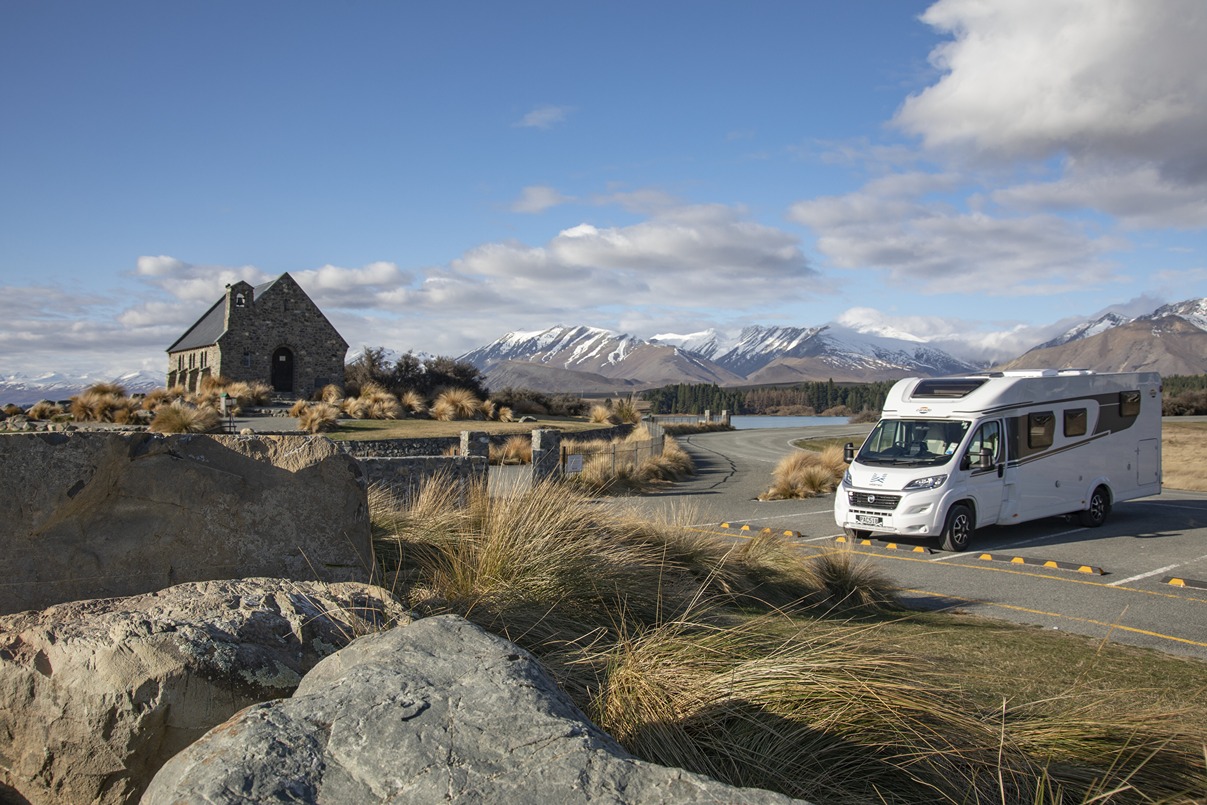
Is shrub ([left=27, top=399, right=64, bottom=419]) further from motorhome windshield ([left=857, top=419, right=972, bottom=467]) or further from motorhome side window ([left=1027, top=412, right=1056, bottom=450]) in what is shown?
motorhome side window ([left=1027, top=412, right=1056, bottom=450])

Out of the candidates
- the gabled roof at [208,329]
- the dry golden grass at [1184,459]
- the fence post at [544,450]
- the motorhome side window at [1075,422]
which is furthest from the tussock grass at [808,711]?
the gabled roof at [208,329]

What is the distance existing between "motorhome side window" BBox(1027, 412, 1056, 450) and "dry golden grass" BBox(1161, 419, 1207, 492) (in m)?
10.2

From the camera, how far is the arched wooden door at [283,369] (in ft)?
166

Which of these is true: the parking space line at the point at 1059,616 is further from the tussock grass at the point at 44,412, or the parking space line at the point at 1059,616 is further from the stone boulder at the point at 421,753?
the tussock grass at the point at 44,412

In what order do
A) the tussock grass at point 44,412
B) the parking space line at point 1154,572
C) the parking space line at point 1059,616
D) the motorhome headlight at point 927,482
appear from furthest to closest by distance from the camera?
1. the tussock grass at point 44,412
2. the motorhome headlight at point 927,482
3. the parking space line at point 1154,572
4. the parking space line at point 1059,616

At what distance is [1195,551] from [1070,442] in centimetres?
258

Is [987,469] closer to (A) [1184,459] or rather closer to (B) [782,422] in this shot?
(A) [1184,459]

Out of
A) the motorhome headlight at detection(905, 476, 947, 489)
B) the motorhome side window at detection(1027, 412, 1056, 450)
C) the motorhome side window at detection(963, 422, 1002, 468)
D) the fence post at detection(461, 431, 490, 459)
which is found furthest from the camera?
the fence post at detection(461, 431, 490, 459)

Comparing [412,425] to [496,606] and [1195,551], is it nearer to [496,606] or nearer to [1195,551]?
[1195,551]

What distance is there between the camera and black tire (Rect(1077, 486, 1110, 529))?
1595 centimetres

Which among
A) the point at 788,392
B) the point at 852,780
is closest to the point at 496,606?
the point at 852,780

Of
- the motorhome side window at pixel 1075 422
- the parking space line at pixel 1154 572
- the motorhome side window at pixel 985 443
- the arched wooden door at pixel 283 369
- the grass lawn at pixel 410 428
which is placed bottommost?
the parking space line at pixel 1154 572

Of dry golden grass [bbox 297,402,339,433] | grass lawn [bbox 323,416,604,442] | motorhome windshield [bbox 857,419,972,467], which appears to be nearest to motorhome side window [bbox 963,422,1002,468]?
motorhome windshield [bbox 857,419,972,467]

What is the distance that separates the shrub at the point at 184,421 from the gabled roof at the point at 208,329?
23613 millimetres
